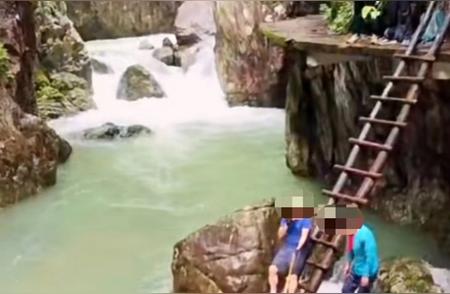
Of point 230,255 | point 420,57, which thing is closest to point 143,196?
point 230,255

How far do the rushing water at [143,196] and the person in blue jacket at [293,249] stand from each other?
5.21 feet

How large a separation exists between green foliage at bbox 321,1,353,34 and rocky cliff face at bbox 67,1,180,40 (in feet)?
39.2

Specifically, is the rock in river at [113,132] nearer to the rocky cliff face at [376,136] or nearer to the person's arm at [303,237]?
the rocky cliff face at [376,136]

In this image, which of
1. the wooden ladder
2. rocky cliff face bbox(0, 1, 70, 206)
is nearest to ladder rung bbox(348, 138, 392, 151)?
the wooden ladder

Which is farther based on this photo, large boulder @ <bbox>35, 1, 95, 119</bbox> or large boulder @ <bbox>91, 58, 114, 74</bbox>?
large boulder @ <bbox>91, 58, 114, 74</bbox>

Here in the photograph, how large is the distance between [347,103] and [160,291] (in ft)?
10.2

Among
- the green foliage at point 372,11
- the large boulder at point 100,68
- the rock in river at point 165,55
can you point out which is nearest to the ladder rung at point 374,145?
the green foliage at point 372,11

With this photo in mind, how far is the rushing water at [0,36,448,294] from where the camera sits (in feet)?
21.6

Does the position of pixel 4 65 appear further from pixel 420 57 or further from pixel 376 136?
pixel 420 57

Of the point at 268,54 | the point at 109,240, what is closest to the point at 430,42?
the point at 109,240

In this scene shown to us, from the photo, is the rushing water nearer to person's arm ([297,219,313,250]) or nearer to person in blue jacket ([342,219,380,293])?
person in blue jacket ([342,219,380,293])

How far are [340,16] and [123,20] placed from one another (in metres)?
12.8

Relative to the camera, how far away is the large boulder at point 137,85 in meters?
14.8

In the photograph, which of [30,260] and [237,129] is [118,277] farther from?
[237,129]
